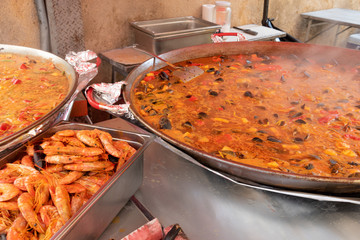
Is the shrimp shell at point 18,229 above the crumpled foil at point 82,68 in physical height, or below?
below

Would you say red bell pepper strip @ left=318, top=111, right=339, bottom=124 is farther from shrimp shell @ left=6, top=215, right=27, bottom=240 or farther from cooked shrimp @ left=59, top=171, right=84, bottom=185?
shrimp shell @ left=6, top=215, right=27, bottom=240

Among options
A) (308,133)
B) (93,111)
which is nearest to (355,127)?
(308,133)

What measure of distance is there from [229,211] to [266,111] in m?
0.83

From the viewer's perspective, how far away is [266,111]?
1898mm

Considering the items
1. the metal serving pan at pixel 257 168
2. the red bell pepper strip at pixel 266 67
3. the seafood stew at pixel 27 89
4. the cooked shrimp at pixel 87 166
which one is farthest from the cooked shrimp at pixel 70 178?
the red bell pepper strip at pixel 266 67

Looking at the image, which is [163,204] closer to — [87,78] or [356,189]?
[356,189]

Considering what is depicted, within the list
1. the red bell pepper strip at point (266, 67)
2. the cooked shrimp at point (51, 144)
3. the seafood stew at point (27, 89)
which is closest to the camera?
the cooked shrimp at point (51, 144)

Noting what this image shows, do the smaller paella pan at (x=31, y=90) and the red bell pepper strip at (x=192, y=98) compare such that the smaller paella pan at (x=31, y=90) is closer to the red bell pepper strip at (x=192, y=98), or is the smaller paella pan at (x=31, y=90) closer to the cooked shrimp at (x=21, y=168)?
the cooked shrimp at (x=21, y=168)

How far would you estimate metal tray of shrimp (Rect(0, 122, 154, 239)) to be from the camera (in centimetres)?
97

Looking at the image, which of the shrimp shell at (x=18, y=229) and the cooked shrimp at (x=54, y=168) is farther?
the cooked shrimp at (x=54, y=168)

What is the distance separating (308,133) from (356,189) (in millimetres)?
537

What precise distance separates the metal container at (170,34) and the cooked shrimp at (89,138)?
68.6 inches

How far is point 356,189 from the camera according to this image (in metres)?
1.18

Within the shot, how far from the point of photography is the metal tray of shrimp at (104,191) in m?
0.97
